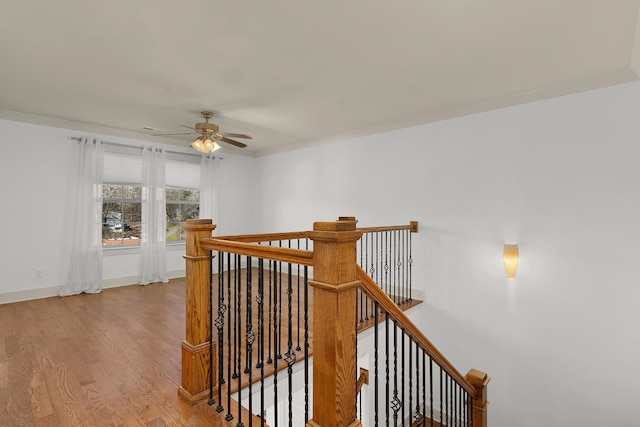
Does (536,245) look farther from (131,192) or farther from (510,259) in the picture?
(131,192)

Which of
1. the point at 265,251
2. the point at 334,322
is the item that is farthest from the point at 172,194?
the point at 334,322

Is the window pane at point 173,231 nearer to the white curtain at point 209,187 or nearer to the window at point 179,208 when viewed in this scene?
the window at point 179,208

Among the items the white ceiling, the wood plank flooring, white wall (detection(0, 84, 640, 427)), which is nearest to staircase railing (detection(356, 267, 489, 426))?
the wood plank flooring

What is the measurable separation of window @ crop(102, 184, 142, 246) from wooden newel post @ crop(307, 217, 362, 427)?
5.19 m

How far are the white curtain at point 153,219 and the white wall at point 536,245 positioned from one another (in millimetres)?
3926

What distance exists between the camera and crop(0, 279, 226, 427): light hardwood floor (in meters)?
1.88

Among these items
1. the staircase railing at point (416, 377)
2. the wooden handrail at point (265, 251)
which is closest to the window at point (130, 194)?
the wooden handrail at point (265, 251)

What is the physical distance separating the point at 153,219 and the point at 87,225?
0.92 metres

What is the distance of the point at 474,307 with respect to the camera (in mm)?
3893

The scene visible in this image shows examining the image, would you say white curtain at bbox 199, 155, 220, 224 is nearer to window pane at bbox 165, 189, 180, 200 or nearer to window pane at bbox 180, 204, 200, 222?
window pane at bbox 180, 204, 200, 222

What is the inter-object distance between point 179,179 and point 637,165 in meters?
6.41

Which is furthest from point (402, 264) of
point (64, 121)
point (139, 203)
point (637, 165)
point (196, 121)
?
point (64, 121)

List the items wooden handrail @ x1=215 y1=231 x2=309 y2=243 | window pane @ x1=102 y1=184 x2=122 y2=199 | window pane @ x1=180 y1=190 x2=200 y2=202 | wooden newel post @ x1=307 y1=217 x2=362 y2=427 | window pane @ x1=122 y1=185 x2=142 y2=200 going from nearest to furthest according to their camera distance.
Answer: wooden newel post @ x1=307 y1=217 x2=362 y2=427
wooden handrail @ x1=215 y1=231 x2=309 y2=243
window pane @ x1=102 y1=184 x2=122 y2=199
window pane @ x1=122 y1=185 x2=142 y2=200
window pane @ x1=180 y1=190 x2=200 y2=202

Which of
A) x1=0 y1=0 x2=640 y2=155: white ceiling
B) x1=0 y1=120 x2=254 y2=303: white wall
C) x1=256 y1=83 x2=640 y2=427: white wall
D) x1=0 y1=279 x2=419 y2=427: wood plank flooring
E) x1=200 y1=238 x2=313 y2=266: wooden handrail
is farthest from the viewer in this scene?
x1=0 y1=120 x2=254 y2=303: white wall
